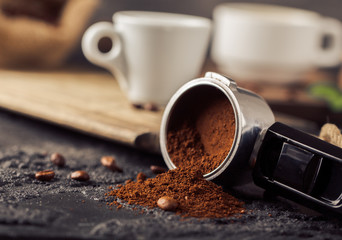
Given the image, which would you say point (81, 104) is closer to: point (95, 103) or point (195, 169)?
point (95, 103)

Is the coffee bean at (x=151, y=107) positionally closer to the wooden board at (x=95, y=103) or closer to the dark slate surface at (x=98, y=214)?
the wooden board at (x=95, y=103)

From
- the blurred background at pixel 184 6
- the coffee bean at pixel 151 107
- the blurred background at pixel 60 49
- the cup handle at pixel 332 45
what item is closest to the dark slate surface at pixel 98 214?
the coffee bean at pixel 151 107

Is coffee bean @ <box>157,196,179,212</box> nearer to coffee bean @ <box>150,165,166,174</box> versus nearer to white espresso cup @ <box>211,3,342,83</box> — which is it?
coffee bean @ <box>150,165,166,174</box>

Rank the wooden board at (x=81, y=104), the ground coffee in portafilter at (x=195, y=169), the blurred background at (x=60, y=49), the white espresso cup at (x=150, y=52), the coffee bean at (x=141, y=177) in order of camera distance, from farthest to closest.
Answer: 1. the blurred background at (x=60, y=49)
2. the white espresso cup at (x=150, y=52)
3. the wooden board at (x=81, y=104)
4. the coffee bean at (x=141, y=177)
5. the ground coffee in portafilter at (x=195, y=169)

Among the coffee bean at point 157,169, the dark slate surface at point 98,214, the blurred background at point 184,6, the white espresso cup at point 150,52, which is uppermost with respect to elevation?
the blurred background at point 184,6

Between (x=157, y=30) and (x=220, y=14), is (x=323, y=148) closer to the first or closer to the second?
(x=157, y=30)

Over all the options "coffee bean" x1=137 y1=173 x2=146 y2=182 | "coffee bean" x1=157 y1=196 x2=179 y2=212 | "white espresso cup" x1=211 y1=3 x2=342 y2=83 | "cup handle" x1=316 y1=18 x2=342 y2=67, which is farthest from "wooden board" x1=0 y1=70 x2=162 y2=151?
"cup handle" x1=316 y1=18 x2=342 y2=67

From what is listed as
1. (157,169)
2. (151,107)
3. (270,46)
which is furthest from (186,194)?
(270,46)

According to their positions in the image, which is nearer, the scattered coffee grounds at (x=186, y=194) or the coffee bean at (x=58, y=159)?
the scattered coffee grounds at (x=186, y=194)
